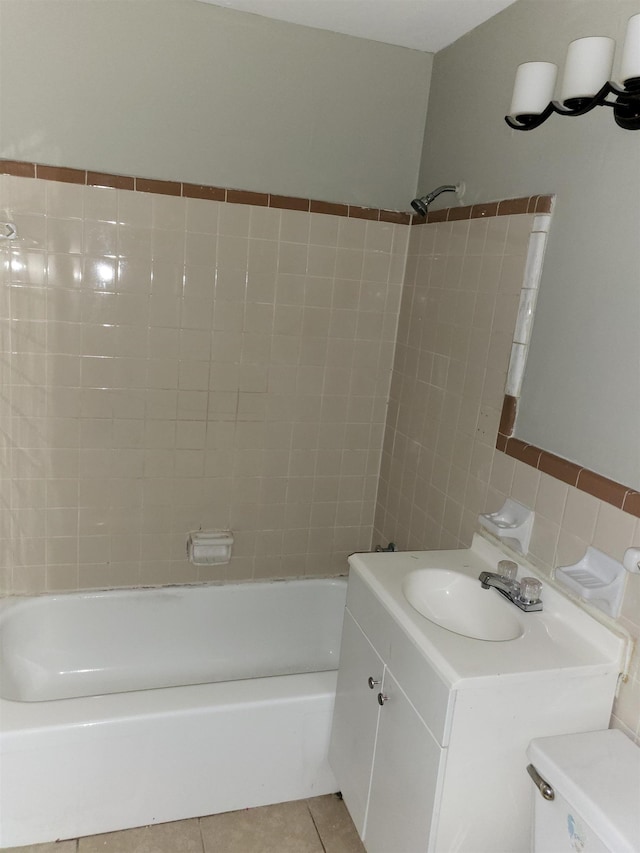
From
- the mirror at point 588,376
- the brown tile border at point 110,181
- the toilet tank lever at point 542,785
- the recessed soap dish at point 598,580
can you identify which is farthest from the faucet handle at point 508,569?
the brown tile border at point 110,181

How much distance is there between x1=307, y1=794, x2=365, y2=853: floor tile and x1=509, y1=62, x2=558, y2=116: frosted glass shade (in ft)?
6.77

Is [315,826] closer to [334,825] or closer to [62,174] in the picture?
[334,825]

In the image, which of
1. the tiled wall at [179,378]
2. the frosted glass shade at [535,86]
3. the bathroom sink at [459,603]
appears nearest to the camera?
the frosted glass shade at [535,86]

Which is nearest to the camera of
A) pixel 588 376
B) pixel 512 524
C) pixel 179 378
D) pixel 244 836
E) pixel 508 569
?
pixel 588 376

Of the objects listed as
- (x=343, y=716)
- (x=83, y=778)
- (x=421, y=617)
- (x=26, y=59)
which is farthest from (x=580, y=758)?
(x=26, y=59)

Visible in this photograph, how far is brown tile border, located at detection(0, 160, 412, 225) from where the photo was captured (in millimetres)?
2080

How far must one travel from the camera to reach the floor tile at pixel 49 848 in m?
1.79

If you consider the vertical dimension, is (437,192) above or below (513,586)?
above

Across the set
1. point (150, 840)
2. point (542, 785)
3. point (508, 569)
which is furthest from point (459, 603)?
point (150, 840)

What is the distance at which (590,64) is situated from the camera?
1368 mm

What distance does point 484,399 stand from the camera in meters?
1.96

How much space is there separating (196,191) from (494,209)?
40.0 inches

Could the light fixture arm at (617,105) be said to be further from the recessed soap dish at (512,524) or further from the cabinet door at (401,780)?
the cabinet door at (401,780)

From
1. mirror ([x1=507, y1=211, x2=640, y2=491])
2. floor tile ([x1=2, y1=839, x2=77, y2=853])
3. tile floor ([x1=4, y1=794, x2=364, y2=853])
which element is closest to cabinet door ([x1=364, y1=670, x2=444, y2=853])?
tile floor ([x1=4, y1=794, x2=364, y2=853])
